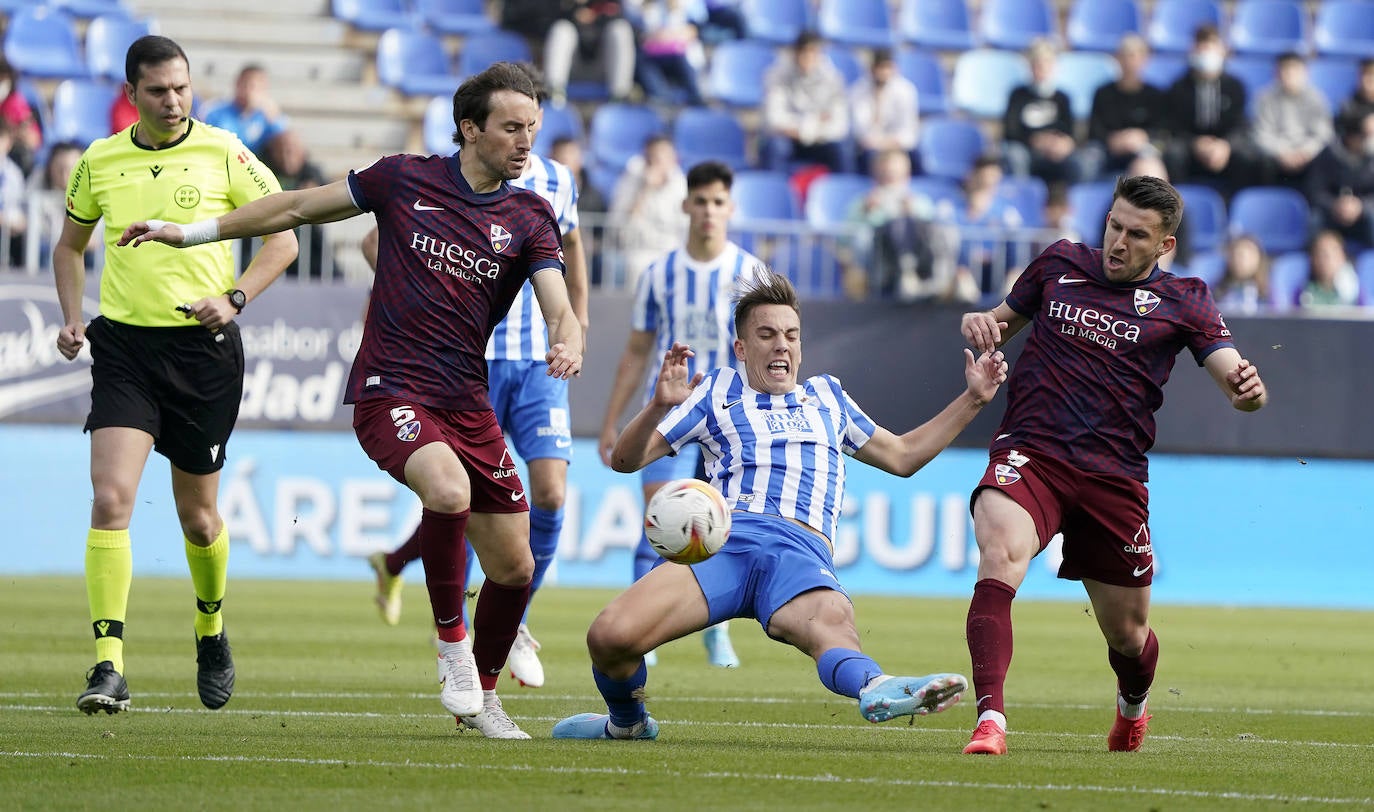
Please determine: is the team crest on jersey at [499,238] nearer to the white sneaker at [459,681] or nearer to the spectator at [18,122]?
the white sneaker at [459,681]

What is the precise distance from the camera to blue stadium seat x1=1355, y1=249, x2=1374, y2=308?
723 inches

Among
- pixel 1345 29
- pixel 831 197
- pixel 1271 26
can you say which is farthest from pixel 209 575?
pixel 1345 29

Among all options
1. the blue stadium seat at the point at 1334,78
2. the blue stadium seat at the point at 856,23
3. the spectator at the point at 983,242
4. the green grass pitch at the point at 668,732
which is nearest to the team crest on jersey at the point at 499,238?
the green grass pitch at the point at 668,732

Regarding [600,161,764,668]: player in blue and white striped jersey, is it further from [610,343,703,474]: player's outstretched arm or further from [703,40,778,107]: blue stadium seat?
[703,40,778,107]: blue stadium seat

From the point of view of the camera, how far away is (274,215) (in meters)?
6.79

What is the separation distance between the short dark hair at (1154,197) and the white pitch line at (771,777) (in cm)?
219

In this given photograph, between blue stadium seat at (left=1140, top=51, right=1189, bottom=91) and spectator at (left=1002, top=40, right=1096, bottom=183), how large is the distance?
5.18ft

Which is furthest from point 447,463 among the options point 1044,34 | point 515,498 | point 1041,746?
point 1044,34

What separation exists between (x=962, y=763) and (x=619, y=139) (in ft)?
47.6

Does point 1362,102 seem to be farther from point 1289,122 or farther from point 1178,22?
point 1178,22

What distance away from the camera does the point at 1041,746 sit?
271 inches

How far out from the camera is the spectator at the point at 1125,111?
19.8m

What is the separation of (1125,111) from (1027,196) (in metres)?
1.58

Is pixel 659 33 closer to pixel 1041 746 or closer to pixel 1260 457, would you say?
pixel 1260 457
